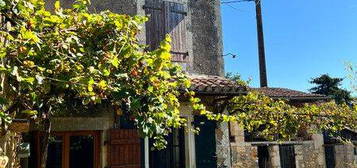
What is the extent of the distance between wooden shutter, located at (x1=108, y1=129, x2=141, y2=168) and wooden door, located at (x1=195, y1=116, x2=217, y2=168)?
1458mm

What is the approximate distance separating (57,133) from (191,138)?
2.78 meters

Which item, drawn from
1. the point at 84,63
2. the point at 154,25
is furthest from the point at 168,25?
the point at 84,63

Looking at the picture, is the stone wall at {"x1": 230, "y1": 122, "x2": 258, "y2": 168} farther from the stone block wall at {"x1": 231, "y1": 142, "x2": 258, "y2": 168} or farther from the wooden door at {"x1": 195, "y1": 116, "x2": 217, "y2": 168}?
the wooden door at {"x1": 195, "y1": 116, "x2": 217, "y2": 168}

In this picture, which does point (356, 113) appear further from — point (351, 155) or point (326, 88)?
point (326, 88)

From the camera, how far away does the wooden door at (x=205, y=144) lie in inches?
339

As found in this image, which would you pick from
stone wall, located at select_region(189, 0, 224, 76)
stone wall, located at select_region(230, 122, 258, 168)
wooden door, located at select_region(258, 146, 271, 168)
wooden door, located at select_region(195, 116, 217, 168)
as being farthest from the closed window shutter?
wooden door, located at select_region(258, 146, 271, 168)

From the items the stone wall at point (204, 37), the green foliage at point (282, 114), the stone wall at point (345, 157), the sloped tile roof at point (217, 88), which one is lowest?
the stone wall at point (345, 157)

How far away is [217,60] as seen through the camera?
34.7 feet

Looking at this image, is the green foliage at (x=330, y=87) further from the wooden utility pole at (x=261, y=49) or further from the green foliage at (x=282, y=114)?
the green foliage at (x=282, y=114)

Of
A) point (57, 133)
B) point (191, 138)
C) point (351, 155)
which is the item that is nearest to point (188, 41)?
point (191, 138)

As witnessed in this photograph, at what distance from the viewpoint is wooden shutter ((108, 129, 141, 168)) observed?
7590 mm

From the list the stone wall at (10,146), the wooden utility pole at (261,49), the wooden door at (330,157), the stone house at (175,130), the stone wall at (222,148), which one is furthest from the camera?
the wooden utility pole at (261,49)

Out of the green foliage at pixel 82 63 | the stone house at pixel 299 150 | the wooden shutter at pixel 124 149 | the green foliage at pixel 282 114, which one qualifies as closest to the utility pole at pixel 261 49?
the stone house at pixel 299 150

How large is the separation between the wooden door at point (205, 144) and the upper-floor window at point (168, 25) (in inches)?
75.7
